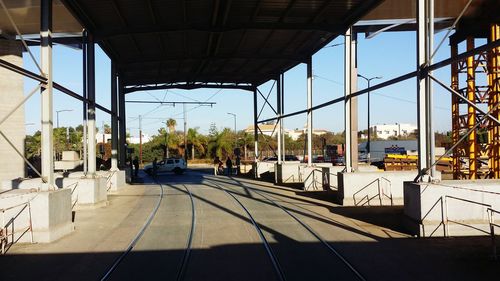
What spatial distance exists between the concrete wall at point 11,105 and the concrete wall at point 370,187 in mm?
18296

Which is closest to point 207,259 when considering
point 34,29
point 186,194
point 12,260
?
point 12,260

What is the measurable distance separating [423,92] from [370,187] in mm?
7195

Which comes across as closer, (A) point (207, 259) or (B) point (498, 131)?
(A) point (207, 259)

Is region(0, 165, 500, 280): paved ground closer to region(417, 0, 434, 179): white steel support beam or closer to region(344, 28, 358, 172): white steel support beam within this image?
region(417, 0, 434, 179): white steel support beam

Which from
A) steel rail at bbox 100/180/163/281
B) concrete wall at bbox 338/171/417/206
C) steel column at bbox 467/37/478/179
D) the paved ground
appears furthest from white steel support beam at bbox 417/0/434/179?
steel column at bbox 467/37/478/179

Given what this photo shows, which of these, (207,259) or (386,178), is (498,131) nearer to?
(386,178)

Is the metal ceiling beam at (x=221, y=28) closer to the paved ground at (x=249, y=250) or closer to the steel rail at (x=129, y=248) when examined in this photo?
the steel rail at (x=129, y=248)

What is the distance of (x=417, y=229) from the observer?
13094 millimetres

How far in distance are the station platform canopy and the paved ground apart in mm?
7880

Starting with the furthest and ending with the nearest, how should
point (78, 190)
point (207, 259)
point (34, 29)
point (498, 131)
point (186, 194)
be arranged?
point (498, 131), point (186, 194), point (34, 29), point (78, 190), point (207, 259)

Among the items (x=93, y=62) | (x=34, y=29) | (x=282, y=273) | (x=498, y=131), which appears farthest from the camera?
(x=498, y=131)

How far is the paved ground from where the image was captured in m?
9.19

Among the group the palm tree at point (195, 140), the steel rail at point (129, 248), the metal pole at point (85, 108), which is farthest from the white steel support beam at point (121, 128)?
the palm tree at point (195, 140)

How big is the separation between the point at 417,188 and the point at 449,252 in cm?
251
